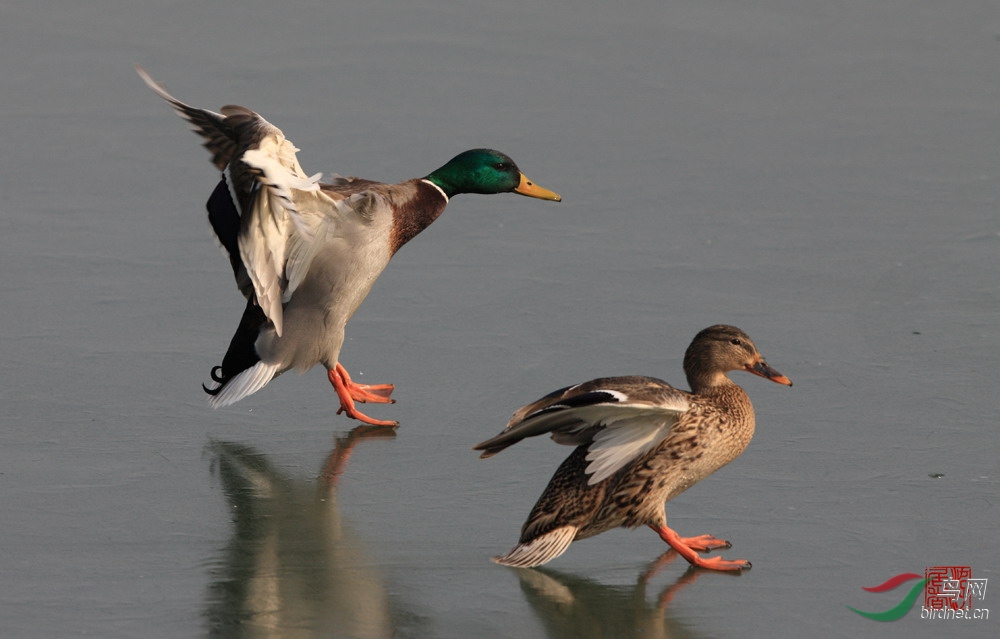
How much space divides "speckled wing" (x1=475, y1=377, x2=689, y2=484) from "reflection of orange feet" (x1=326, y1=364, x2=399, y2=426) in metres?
1.18

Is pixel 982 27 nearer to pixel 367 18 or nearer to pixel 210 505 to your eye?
pixel 367 18

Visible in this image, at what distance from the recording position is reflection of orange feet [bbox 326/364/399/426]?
5625mm

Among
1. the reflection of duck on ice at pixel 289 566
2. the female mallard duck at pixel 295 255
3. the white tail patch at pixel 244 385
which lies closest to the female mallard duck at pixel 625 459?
the reflection of duck on ice at pixel 289 566

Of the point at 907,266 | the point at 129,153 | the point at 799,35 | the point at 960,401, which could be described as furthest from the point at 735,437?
the point at 799,35

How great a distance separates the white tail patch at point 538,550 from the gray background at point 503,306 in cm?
5

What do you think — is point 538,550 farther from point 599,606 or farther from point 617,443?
point 617,443

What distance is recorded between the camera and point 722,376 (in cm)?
485

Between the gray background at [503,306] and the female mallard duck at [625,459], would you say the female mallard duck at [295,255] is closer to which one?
the gray background at [503,306]

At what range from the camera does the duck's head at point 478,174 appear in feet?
21.1

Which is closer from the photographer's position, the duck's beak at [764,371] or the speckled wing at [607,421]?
the speckled wing at [607,421]

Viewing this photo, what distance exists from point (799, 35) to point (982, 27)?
1299mm

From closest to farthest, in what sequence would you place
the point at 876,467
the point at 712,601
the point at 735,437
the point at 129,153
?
the point at 712,601
the point at 735,437
the point at 876,467
the point at 129,153

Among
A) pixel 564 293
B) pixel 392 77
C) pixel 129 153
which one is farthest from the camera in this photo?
pixel 392 77

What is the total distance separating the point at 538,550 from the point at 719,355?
921 mm
